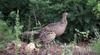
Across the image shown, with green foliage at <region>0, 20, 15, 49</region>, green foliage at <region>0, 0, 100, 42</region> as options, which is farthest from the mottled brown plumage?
green foliage at <region>0, 0, 100, 42</region>

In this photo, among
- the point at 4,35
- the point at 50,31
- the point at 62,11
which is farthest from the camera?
the point at 62,11

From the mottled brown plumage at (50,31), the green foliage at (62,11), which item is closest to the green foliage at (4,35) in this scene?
the mottled brown plumage at (50,31)

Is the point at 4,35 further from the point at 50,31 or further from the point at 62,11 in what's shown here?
the point at 62,11

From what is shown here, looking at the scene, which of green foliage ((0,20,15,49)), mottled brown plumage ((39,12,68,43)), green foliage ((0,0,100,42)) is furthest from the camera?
green foliage ((0,0,100,42))

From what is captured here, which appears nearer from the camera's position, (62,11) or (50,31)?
Result: (50,31)

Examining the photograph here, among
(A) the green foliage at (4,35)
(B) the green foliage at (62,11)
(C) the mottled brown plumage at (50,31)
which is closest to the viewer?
(A) the green foliage at (4,35)

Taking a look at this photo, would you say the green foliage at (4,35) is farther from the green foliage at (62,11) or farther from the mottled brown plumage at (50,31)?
the green foliage at (62,11)

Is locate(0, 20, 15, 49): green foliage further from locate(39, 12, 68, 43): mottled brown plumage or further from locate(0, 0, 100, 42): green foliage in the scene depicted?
locate(0, 0, 100, 42): green foliage

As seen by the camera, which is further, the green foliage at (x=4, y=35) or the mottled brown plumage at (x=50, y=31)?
the mottled brown plumage at (x=50, y=31)

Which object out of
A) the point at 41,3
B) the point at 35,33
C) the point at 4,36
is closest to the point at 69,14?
the point at 41,3

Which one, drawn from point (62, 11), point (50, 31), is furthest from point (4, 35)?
point (62, 11)

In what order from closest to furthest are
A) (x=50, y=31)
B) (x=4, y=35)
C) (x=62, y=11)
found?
(x=4, y=35) → (x=50, y=31) → (x=62, y=11)

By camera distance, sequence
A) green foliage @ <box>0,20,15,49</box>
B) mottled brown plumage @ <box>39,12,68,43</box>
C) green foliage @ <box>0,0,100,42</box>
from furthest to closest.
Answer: green foliage @ <box>0,0,100,42</box>, mottled brown plumage @ <box>39,12,68,43</box>, green foliage @ <box>0,20,15,49</box>

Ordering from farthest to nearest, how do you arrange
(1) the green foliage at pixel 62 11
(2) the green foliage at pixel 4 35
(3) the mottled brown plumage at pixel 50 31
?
(1) the green foliage at pixel 62 11 → (3) the mottled brown plumage at pixel 50 31 → (2) the green foliage at pixel 4 35
